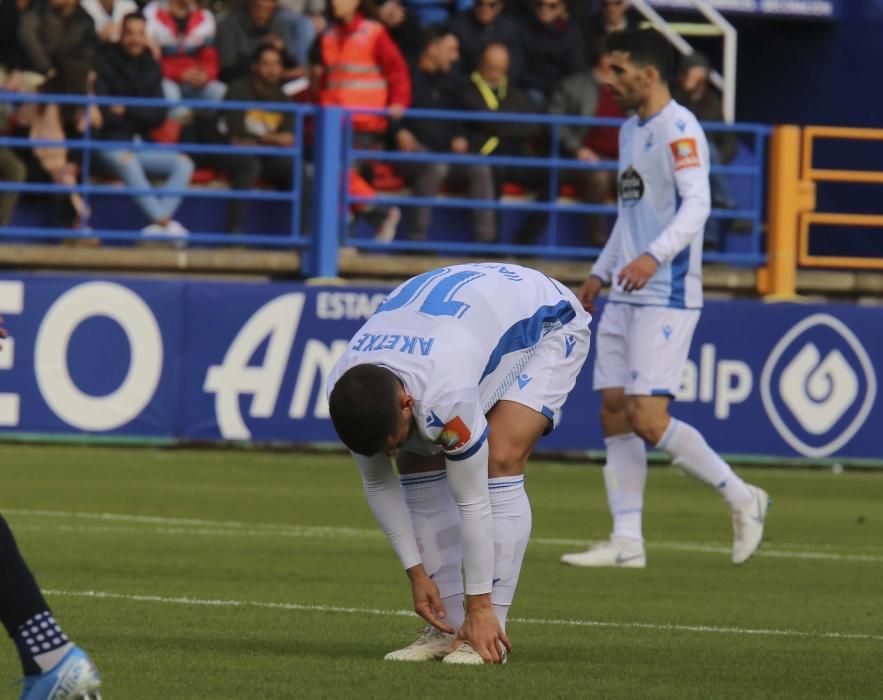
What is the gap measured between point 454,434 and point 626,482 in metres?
4.47

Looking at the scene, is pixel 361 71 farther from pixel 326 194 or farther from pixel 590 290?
pixel 590 290

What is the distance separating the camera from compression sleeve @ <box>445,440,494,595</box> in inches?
265

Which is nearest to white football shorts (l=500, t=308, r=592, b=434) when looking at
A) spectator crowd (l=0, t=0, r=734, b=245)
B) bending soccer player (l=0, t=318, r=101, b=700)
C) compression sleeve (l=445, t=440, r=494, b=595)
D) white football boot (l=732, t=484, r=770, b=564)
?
compression sleeve (l=445, t=440, r=494, b=595)

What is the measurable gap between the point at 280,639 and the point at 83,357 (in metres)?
9.14

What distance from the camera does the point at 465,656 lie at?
7105mm

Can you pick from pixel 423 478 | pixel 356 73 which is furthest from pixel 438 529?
pixel 356 73

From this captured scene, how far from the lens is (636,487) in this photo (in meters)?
11.0

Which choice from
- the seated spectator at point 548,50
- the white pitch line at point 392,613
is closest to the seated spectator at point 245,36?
the seated spectator at point 548,50

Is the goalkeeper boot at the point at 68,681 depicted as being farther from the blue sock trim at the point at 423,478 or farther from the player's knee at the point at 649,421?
the player's knee at the point at 649,421

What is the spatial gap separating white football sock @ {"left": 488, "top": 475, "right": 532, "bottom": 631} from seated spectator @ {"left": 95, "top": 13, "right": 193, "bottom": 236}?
32.7 feet

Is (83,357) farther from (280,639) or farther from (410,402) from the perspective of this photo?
(410,402)

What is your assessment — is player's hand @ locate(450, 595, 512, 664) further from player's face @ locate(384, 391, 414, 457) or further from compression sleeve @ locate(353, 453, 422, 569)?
player's face @ locate(384, 391, 414, 457)

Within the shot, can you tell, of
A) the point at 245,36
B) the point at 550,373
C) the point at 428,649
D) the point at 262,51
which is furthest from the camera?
the point at 245,36

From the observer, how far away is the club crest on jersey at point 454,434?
6.59 metres
